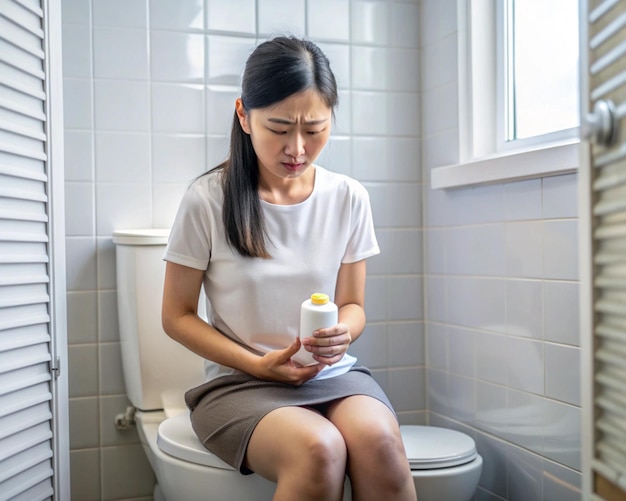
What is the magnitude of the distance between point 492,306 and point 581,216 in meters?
0.88

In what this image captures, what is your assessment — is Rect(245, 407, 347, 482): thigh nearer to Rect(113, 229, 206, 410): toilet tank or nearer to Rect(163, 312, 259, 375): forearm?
Rect(163, 312, 259, 375): forearm

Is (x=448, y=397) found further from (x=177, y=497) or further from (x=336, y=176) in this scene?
(x=177, y=497)

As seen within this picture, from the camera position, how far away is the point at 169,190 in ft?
5.75

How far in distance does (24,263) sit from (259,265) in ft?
1.44

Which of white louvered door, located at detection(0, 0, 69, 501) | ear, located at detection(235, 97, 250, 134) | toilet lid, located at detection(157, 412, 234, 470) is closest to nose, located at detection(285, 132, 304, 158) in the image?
ear, located at detection(235, 97, 250, 134)

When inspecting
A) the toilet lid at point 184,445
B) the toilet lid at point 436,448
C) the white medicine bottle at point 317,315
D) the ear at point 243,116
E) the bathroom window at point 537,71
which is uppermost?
the bathroom window at point 537,71

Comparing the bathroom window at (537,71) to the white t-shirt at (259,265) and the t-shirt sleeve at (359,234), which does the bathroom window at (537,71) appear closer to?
the t-shirt sleeve at (359,234)

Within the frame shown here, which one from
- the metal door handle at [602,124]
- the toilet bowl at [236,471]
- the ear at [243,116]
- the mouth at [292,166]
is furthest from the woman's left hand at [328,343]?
the metal door handle at [602,124]

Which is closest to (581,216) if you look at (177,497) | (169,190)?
(177,497)

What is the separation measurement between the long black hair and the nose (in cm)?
7

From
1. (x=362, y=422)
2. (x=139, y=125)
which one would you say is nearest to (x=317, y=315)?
(x=362, y=422)

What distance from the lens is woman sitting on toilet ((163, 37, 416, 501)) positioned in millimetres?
1207

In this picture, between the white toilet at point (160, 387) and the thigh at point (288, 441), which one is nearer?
the thigh at point (288, 441)

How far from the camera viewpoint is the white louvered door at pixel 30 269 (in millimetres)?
1231
